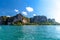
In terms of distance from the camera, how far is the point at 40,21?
93.6 meters

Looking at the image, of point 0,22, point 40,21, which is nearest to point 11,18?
point 0,22

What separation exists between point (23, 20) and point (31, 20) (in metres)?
5.26

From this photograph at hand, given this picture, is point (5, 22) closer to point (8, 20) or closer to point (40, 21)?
point (8, 20)

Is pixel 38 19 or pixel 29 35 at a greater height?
pixel 38 19

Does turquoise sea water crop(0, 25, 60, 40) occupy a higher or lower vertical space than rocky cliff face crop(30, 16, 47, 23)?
lower

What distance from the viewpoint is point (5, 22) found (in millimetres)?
89875

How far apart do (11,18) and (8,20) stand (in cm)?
536

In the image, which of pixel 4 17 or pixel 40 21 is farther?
pixel 40 21

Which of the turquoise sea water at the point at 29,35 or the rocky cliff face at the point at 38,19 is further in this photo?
the rocky cliff face at the point at 38,19

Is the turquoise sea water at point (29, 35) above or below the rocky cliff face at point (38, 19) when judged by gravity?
below

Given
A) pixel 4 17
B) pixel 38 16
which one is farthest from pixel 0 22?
pixel 38 16

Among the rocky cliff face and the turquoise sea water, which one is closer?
the turquoise sea water

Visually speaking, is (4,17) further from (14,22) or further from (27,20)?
(27,20)

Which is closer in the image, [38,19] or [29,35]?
[29,35]
